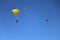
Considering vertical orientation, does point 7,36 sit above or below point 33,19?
below

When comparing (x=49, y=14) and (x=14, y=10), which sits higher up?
(x=14, y=10)

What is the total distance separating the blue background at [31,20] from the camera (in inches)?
64.4

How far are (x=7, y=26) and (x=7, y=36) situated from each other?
138mm

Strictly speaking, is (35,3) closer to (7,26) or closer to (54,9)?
(54,9)

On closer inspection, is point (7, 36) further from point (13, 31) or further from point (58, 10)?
point (58, 10)

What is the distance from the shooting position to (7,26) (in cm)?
170

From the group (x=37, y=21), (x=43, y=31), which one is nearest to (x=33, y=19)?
(x=37, y=21)

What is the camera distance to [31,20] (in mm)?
1671

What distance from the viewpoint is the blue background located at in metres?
1.64

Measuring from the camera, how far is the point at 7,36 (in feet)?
5.57

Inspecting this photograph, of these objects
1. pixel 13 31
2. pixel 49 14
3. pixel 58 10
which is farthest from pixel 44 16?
pixel 13 31

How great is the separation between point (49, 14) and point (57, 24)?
0.17m

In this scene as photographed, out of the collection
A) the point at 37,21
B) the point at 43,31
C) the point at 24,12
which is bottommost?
the point at 43,31

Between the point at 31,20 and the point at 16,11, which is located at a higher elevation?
the point at 16,11
